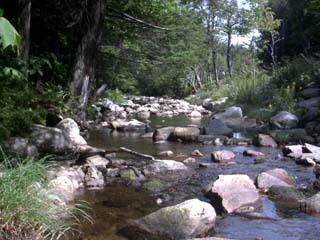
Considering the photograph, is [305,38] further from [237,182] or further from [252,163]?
[237,182]

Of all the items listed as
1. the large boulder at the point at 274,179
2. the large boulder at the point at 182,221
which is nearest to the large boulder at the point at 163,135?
the large boulder at the point at 274,179

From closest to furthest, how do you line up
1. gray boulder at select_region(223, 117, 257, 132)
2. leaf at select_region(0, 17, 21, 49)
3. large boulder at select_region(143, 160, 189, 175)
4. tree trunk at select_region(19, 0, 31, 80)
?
1. leaf at select_region(0, 17, 21, 49)
2. large boulder at select_region(143, 160, 189, 175)
3. tree trunk at select_region(19, 0, 31, 80)
4. gray boulder at select_region(223, 117, 257, 132)

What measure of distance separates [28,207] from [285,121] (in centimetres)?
1010

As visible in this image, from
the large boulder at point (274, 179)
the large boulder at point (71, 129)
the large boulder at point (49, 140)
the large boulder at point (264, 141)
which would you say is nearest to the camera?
the large boulder at point (274, 179)

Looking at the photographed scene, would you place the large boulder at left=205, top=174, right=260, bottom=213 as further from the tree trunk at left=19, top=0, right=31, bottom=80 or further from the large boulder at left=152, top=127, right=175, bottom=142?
the large boulder at left=152, top=127, right=175, bottom=142

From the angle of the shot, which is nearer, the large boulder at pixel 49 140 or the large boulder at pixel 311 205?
the large boulder at pixel 311 205

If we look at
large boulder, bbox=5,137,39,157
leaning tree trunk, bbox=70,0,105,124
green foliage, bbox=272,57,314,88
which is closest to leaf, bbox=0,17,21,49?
large boulder, bbox=5,137,39,157

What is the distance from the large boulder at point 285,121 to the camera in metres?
12.5

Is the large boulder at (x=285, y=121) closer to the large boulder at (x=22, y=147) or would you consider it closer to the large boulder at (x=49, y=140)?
the large boulder at (x=49, y=140)

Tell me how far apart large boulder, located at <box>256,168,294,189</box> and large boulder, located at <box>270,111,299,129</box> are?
579 centimetres

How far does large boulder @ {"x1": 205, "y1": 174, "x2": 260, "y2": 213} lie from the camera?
5473 mm

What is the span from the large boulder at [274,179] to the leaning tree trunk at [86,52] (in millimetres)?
4783

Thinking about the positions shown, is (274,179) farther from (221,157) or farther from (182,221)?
(182,221)

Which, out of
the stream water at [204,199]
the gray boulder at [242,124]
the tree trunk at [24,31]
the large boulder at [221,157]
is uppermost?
the tree trunk at [24,31]
